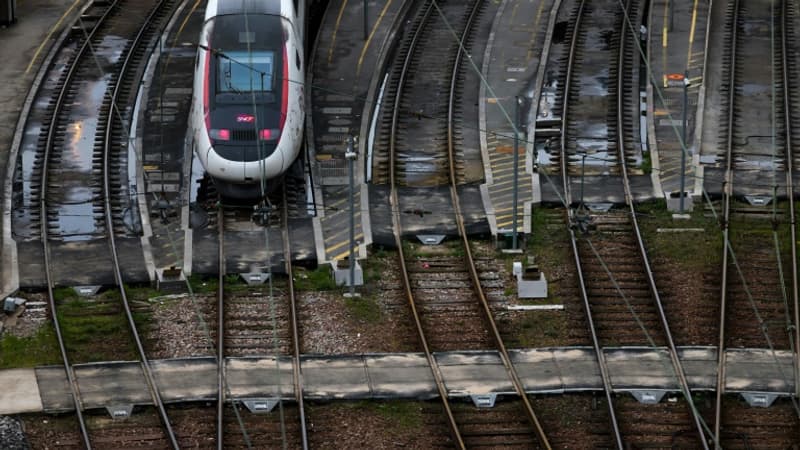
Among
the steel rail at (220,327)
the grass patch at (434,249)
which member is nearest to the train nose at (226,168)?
the steel rail at (220,327)

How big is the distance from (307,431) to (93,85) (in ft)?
81.3

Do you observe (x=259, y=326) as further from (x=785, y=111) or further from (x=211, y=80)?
(x=785, y=111)

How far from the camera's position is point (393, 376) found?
37.4 metres

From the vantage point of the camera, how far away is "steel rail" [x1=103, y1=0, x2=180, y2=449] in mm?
35812

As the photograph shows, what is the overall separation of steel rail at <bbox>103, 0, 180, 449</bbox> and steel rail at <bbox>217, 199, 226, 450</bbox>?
102cm

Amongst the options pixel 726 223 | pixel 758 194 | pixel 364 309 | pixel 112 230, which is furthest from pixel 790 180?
pixel 112 230

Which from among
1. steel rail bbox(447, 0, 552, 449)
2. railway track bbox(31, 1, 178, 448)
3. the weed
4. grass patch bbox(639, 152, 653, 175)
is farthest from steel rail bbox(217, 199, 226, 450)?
grass patch bbox(639, 152, 653, 175)

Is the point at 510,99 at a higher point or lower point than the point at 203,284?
higher

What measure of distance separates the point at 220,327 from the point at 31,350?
172 inches

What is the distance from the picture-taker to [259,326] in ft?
133

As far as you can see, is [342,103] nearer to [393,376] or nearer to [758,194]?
[758,194]

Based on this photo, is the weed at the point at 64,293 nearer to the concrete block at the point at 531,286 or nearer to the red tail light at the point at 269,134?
the red tail light at the point at 269,134

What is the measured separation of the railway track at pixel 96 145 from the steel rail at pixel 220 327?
3.54 ft

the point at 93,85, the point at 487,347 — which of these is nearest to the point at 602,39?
the point at 93,85
